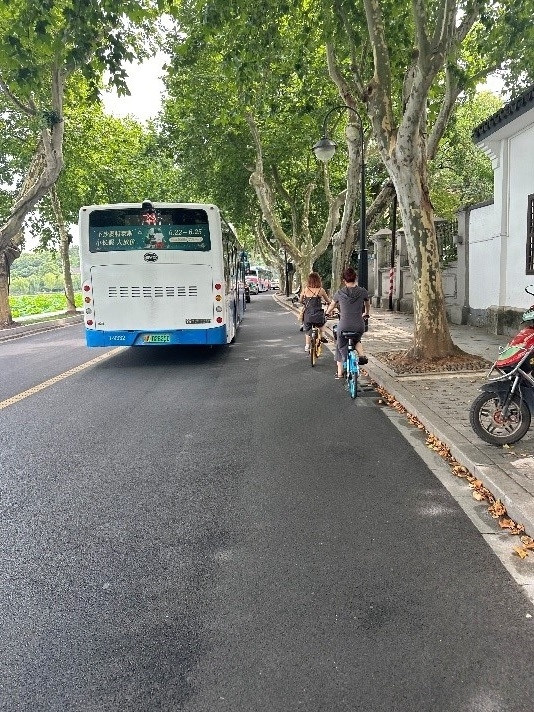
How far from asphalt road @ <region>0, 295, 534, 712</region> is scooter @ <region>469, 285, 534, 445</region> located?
72 centimetres

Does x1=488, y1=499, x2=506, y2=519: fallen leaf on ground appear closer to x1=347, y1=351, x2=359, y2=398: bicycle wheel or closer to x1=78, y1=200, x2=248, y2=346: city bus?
x1=347, y1=351, x2=359, y2=398: bicycle wheel

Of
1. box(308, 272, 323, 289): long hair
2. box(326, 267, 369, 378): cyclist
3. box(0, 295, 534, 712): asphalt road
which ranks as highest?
box(308, 272, 323, 289): long hair

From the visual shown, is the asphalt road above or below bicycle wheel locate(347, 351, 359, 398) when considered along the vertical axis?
below

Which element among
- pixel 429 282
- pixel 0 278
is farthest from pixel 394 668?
pixel 0 278

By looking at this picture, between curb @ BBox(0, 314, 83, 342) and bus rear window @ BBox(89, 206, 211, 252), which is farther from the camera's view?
curb @ BBox(0, 314, 83, 342)

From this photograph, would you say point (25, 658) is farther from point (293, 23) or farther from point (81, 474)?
point (293, 23)

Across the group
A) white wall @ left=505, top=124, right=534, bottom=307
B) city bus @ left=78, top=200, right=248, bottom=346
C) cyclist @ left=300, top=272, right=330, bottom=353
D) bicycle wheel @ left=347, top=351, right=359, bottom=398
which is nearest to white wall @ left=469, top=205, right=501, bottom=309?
white wall @ left=505, top=124, right=534, bottom=307

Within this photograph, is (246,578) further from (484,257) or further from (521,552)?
(484,257)

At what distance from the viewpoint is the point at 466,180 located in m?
32.3

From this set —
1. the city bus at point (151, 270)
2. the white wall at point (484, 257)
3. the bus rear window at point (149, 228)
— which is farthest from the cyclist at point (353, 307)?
the white wall at point (484, 257)

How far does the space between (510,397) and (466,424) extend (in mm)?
912

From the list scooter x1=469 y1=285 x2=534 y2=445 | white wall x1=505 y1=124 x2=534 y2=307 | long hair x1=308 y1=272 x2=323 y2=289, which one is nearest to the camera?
scooter x1=469 y1=285 x2=534 y2=445

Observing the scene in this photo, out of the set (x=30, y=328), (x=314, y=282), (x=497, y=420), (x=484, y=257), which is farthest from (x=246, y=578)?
(x=30, y=328)

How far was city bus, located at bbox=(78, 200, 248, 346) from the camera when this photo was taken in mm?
11125
